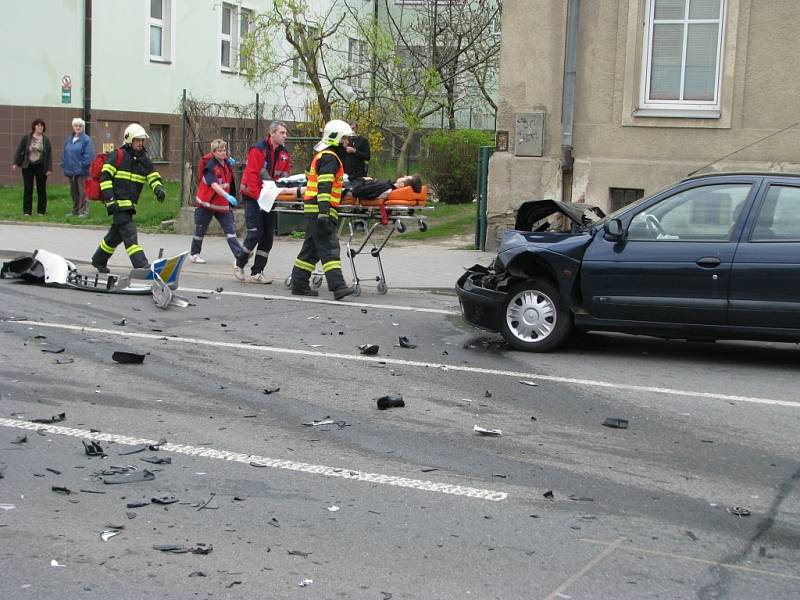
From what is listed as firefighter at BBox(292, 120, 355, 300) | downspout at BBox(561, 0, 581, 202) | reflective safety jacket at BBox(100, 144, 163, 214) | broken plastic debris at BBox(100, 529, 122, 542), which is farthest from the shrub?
broken plastic debris at BBox(100, 529, 122, 542)

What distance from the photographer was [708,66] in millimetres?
14820

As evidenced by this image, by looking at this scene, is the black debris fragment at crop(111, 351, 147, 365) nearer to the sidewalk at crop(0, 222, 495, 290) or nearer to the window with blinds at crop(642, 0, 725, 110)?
the sidewalk at crop(0, 222, 495, 290)

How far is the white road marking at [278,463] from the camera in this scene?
224 inches

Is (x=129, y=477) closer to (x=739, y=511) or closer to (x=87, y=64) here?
(x=739, y=511)

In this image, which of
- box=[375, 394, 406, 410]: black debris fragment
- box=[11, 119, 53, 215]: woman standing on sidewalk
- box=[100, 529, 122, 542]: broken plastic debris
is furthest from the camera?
box=[11, 119, 53, 215]: woman standing on sidewalk

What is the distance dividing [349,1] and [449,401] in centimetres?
2802

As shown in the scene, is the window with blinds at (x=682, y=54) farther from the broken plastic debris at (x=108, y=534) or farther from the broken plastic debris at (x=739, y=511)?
the broken plastic debris at (x=108, y=534)

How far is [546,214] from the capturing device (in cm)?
→ 1012

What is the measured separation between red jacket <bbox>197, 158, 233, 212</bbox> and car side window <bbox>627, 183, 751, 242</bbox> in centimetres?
672

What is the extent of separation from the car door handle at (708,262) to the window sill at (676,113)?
6276 millimetres

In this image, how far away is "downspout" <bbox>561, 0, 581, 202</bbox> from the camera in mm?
15086

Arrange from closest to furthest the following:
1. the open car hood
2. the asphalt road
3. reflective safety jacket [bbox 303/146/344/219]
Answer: the asphalt road < the open car hood < reflective safety jacket [bbox 303/146/344/219]

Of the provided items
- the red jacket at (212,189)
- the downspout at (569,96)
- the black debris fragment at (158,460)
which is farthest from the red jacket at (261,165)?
the black debris fragment at (158,460)

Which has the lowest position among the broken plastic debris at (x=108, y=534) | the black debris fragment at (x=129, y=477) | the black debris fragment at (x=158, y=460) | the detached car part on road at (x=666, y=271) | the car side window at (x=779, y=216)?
the broken plastic debris at (x=108, y=534)
